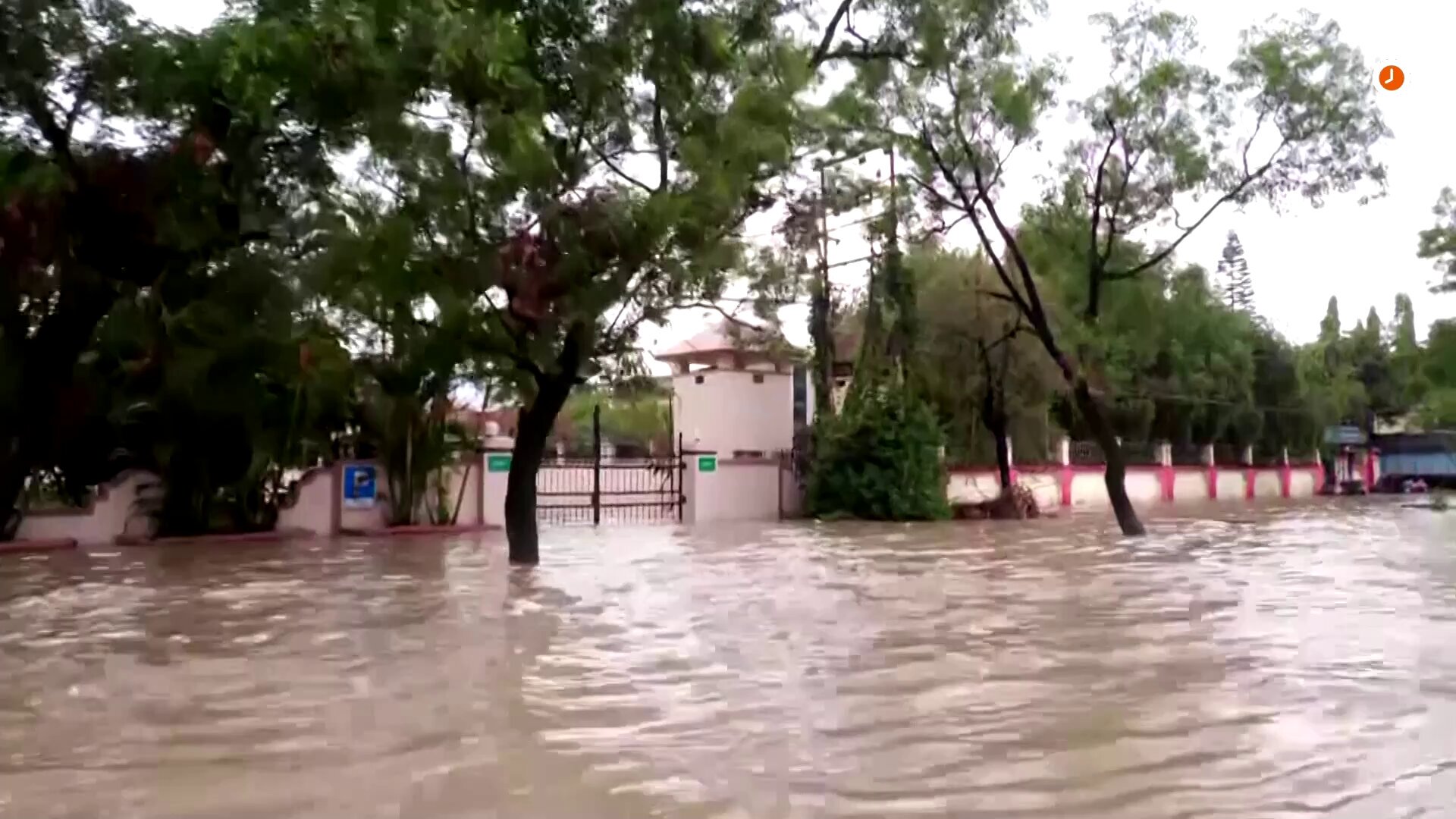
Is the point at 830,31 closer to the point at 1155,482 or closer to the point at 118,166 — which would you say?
the point at 118,166

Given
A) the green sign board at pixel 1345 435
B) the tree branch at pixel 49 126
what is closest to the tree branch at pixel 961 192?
the tree branch at pixel 49 126

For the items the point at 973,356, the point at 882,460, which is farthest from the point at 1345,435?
the point at 882,460

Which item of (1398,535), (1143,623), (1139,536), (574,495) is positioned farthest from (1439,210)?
(1143,623)

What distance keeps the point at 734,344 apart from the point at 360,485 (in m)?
5.89

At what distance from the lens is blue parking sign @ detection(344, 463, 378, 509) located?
1944 cm

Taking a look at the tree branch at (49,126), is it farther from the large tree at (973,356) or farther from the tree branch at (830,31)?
the large tree at (973,356)

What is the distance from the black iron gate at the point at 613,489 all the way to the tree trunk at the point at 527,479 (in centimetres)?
841

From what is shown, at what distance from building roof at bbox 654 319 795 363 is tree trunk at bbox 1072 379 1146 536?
4359 mm

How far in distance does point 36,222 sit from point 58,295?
3.92ft

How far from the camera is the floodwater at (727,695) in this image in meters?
4.76

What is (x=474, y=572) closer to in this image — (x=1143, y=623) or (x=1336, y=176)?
(x=1143, y=623)

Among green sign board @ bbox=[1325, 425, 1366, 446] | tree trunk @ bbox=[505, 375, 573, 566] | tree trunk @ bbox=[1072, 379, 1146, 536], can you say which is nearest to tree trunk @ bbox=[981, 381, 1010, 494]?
tree trunk @ bbox=[1072, 379, 1146, 536]

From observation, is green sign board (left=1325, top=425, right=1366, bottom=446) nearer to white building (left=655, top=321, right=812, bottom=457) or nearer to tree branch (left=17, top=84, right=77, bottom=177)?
white building (left=655, top=321, right=812, bottom=457)

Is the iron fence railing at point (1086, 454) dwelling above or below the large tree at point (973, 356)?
below
